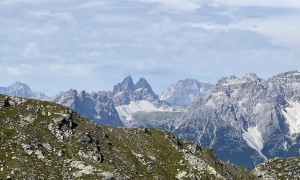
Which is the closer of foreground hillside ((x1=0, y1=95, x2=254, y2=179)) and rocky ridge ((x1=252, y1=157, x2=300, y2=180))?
foreground hillside ((x1=0, y1=95, x2=254, y2=179))

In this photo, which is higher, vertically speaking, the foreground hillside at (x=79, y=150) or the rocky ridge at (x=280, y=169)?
the foreground hillside at (x=79, y=150)

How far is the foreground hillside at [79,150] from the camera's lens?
9106cm

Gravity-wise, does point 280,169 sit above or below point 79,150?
below

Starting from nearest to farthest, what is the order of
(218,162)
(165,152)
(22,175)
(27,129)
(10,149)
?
1. (22,175)
2. (10,149)
3. (27,129)
4. (165,152)
5. (218,162)

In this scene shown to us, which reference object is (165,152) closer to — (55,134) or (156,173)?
(156,173)

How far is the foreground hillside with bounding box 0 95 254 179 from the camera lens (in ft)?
299

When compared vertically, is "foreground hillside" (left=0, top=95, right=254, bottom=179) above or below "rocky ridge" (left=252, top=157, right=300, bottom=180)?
above

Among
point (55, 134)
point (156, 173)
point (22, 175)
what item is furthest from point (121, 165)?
point (22, 175)

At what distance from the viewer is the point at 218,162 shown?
128m

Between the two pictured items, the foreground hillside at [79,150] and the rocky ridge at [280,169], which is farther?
the rocky ridge at [280,169]

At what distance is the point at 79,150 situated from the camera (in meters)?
98.8

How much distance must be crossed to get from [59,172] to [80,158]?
7213mm

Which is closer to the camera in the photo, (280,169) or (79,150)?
(79,150)

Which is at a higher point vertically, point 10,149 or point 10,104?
point 10,104
